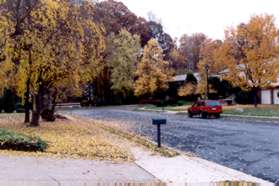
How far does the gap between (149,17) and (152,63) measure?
36.0m

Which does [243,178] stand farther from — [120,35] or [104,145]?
[120,35]

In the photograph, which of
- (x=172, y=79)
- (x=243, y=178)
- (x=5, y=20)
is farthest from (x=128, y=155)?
(x=172, y=79)

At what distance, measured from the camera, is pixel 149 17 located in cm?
11362

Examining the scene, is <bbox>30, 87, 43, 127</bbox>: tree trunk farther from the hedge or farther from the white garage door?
the white garage door

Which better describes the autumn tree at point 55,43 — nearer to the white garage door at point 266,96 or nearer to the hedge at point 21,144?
the hedge at point 21,144

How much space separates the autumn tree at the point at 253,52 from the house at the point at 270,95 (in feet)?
35.8

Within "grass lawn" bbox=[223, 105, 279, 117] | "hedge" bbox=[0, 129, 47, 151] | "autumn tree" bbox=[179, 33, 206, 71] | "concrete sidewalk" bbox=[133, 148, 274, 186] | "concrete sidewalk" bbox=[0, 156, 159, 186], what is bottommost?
"concrete sidewalk" bbox=[133, 148, 274, 186]

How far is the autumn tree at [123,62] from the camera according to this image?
82375 millimetres

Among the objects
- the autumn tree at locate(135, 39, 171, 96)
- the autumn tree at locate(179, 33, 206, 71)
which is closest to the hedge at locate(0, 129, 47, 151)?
the autumn tree at locate(135, 39, 171, 96)

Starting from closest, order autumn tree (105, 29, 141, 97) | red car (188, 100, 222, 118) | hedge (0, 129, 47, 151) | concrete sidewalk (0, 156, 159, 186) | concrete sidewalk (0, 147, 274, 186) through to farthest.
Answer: concrete sidewalk (0, 156, 159, 186), concrete sidewalk (0, 147, 274, 186), hedge (0, 129, 47, 151), red car (188, 100, 222, 118), autumn tree (105, 29, 141, 97)

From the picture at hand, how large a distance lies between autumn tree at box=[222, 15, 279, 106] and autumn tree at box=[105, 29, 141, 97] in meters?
32.4

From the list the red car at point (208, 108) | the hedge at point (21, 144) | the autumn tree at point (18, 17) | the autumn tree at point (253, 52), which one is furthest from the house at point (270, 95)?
the hedge at point (21, 144)

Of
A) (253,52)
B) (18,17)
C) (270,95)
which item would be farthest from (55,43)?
(270,95)

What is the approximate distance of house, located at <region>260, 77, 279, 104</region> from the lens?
62500 mm
